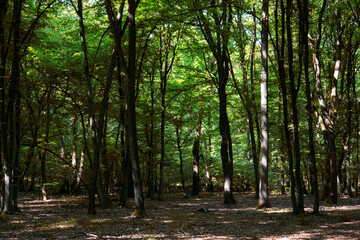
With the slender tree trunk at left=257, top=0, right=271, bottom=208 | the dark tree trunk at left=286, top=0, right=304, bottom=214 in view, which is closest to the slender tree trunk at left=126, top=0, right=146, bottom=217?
the dark tree trunk at left=286, top=0, right=304, bottom=214

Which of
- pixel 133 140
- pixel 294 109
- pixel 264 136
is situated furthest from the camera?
pixel 264 136

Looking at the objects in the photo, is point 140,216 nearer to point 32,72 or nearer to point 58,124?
point 58,124

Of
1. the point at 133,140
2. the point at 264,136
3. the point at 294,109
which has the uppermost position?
the point at 294,109

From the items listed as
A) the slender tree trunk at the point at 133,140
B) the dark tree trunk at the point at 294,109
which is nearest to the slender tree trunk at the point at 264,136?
the dark tree trunk at the point at 294,109

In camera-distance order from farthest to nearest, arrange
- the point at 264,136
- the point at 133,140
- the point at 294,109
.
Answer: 1. the point at 264,136
2. the point at 133,140
3. the point at 294,109

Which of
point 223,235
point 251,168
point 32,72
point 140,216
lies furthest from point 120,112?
point 251,168

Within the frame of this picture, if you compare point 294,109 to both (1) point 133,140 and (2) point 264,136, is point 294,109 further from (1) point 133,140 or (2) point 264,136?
(1) point 133,140

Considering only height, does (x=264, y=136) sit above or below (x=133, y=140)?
above

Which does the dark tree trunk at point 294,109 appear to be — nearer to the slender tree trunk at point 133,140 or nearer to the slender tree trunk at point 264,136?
the slender tree trunk at point 264,136

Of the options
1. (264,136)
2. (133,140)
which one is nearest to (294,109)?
(264,136)

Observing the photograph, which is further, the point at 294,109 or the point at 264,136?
the point at 264,136

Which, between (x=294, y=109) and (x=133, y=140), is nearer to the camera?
(x=294, y=109)

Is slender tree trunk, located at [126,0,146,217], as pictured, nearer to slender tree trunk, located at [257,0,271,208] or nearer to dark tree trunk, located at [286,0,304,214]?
dark tree trunk, located at [286,0,304,214]

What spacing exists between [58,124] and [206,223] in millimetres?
7989
